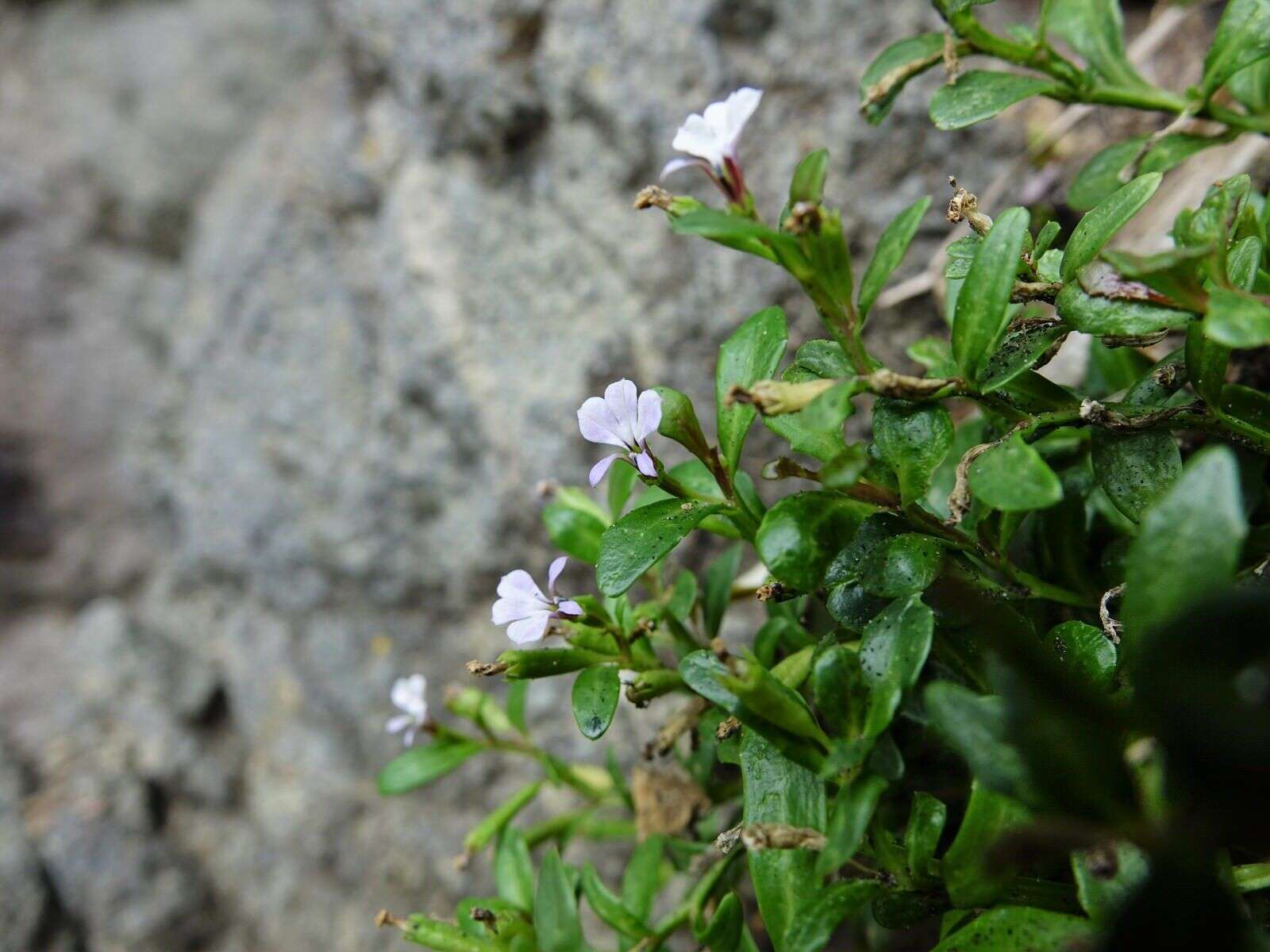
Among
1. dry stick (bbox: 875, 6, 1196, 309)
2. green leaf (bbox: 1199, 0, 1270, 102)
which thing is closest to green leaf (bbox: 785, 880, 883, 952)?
green leaf (bbox: 1199, 0, 1270, 102)

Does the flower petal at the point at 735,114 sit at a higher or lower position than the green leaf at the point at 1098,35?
higher

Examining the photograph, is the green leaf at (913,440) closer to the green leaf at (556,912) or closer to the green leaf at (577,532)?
the green leaf at (577,532)

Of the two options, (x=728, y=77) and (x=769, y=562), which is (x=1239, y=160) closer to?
(x=728, y=77)

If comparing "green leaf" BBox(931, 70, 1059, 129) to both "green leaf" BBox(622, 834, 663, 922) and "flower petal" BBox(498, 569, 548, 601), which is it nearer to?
"flower petal" BBox(498, 569, 548, 601)

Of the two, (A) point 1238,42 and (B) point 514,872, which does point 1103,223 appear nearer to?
(A) point 1238,42

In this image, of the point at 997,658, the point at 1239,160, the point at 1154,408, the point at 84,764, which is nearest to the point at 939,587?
the point at 997,658

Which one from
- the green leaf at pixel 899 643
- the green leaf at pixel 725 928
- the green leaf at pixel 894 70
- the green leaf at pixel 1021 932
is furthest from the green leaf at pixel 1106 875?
the green leaf at pixel 894 70

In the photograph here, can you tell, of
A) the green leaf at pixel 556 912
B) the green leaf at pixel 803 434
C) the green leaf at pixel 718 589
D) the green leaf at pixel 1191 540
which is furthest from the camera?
the green leaf at pixel 718 589
